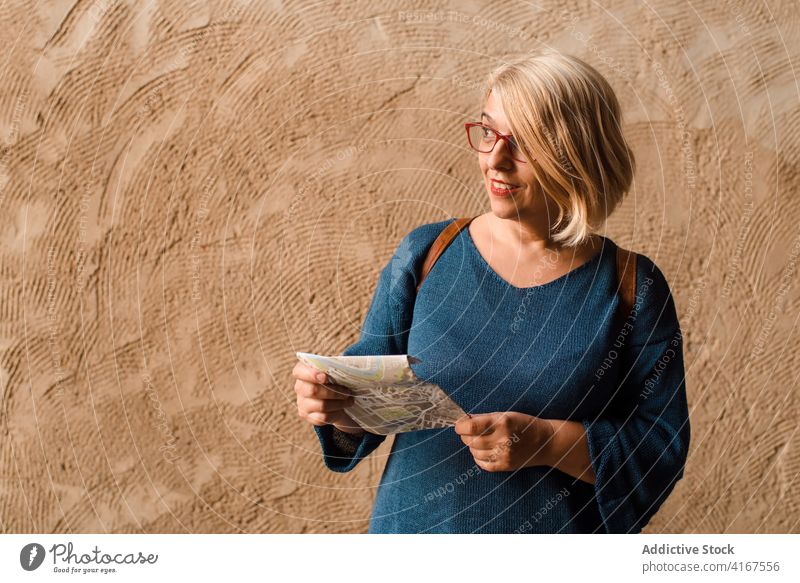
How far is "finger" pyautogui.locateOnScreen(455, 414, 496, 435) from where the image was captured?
77cm

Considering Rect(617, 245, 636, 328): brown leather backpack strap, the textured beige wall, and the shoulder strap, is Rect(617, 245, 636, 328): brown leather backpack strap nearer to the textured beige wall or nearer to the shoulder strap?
the shoulder strap

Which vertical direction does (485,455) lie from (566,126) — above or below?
below

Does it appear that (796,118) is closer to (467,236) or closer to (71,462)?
(467,236)

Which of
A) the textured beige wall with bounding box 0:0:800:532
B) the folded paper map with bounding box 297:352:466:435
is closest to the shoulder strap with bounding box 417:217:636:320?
the folded paper map with bounding box 297:352:466:435

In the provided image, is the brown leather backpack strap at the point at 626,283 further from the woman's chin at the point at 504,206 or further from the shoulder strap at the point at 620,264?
the woman's chin at the point at 504,206

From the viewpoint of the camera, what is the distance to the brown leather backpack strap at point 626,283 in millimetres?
809

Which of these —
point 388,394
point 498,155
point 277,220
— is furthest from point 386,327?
point 277,220

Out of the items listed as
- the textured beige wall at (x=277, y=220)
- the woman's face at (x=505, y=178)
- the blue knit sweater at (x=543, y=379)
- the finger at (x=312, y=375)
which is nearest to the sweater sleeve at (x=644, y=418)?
the blue knit sweater at (x=543, y=379)

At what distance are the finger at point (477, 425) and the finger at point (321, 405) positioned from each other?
0.11m

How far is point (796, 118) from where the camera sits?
1.43 metres

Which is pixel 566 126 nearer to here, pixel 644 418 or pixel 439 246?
pixel 439 246

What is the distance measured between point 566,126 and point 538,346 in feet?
0.63

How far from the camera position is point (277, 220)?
1.50m
